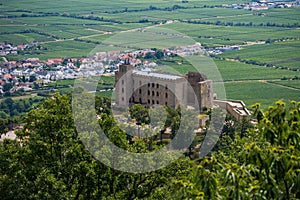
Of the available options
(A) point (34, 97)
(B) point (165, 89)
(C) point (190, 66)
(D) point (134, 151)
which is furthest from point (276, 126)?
(C) point (190, 66)

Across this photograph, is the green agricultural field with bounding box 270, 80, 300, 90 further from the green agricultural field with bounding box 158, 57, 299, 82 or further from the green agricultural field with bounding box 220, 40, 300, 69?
the green agricultural field with bounding box 220, 40, 300, 69

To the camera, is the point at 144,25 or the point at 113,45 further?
the point at 144,25

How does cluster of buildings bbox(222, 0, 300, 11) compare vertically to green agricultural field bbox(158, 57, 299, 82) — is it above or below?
below

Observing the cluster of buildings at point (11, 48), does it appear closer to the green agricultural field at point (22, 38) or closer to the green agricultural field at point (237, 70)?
the green agricultural field at point (22, 38)

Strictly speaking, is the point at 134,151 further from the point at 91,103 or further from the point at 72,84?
the point at 72,84

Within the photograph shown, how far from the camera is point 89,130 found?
16328 mm

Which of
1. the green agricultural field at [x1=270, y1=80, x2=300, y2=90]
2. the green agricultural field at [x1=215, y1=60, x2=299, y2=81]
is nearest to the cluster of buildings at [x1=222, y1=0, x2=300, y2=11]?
the green agricultural field at [x1=215, y1=60, x2=299, y2=81]

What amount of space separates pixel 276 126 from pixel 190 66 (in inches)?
Answer: 1983

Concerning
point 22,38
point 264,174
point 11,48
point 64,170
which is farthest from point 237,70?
point 264,174

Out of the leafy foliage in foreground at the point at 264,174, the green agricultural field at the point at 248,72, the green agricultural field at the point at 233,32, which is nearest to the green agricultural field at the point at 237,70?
the green agricultural field at the point at 248,72

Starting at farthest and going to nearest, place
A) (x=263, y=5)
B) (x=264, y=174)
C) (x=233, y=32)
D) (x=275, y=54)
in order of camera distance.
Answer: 1. (x=263, y=5)
2. (x=233, y=32)
3. (x=275, y=54)
4. (x=264, y=174)

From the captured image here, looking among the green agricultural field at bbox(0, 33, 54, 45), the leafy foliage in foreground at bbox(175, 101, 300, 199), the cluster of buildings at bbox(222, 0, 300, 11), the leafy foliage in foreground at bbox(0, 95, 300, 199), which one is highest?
the leafy foliage in foreground at bbox(175, 101, 300, 199)

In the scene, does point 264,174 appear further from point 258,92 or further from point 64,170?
point 258,92

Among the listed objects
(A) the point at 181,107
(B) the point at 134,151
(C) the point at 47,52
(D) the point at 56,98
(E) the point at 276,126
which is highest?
(E) the point at 276,126
